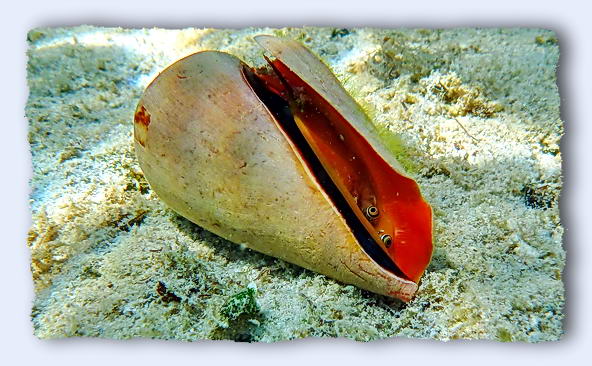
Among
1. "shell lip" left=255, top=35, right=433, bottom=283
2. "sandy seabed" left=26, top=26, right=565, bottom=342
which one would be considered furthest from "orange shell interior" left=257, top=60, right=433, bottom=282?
"sandy seabed" left=26, top=26, right=565, bottom=342

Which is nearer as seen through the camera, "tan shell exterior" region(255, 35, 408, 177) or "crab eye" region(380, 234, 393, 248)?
"crab eye" region(380, 234, 393, 248)

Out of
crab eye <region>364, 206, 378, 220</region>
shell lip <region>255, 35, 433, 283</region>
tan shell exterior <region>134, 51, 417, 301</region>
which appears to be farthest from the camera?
crab eye <region>364, 206, 378, 220</region>

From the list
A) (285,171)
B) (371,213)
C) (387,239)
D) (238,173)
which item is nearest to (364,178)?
(371,213)

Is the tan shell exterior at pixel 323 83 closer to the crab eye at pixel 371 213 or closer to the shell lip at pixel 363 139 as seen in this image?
the shell lip at pixel 363 139

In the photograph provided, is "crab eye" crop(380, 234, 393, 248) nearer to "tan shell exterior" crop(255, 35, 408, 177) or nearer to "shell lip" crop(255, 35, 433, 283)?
"shell lip" crop(255, 35, 433, 283)

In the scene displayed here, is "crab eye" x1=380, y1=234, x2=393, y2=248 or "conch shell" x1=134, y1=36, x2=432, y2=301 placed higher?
"conch shell" x1=134, y1=36, x2=432, y2=301

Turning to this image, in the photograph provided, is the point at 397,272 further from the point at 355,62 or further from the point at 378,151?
the point at 355,62
